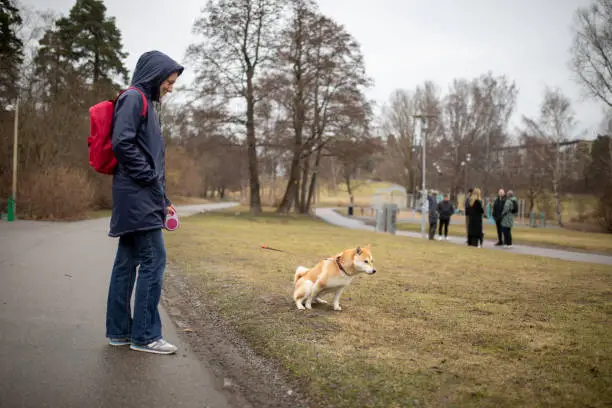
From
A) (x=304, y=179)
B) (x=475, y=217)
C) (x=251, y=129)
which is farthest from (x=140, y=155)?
(x=304, y=179)

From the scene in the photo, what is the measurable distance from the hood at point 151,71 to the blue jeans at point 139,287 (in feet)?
4.14

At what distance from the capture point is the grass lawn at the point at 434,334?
346cm

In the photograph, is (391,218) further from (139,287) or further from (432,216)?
(139,287)

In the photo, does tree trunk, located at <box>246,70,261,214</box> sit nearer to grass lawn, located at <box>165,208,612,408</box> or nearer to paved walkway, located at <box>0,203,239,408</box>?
grass lawn, located at <box>165,208,612,408</box>

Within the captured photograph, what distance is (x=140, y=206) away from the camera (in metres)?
4.05

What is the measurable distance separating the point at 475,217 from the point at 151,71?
16.6 metres

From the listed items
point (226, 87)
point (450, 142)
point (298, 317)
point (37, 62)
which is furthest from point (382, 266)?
point (450, 142)

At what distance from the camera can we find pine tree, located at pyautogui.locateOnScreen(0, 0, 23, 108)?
28.4m

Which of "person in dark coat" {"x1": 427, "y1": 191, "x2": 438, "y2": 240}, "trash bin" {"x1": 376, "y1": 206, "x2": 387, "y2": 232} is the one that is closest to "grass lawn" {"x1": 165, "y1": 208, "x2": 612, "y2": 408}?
"person in dark coat" {"x1": 427, "y1": 191, "x2": 438, "y2": 240}

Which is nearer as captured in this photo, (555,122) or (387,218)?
(387,218)

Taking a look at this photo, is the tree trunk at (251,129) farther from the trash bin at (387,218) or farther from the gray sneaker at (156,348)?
the gray sneaker at (156,348)

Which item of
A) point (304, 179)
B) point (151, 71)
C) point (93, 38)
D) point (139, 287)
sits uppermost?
point (93, 38)

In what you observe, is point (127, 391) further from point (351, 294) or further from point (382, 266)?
point (382, 266)

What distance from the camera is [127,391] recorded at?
3.33 m
